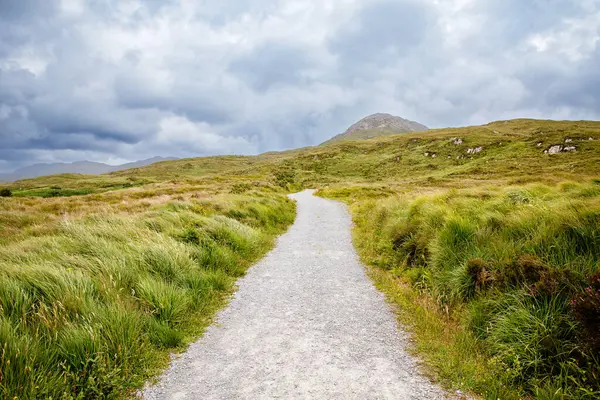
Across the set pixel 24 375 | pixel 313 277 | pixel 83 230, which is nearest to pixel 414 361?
pixel 313 277

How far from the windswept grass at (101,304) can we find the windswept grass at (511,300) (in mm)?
4328

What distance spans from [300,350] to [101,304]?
3.34m

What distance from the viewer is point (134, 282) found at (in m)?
6.00

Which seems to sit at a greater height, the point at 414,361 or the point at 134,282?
the point at 134,282

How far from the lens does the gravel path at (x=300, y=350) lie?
3943 millimetres

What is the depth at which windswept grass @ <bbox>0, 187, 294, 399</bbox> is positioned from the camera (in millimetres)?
3592

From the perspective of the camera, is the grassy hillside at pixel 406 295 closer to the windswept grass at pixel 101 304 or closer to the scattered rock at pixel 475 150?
the windswept grass at pixel 101 304

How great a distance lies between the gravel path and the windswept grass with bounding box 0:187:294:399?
543mm

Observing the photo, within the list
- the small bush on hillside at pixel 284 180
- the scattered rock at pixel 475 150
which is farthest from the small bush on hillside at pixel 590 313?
the scattered rock at pixel 475 150

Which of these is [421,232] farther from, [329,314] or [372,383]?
[372,383]

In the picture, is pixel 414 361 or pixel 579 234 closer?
pixel 414 361

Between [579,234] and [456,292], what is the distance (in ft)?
7.55

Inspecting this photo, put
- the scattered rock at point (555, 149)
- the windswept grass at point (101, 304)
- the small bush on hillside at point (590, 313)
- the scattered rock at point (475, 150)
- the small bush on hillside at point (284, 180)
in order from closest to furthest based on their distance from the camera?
1. the small bush on hillside at point (590, 313)
2. the windswept grass at point (101, 304)
3. the small bush on hillside at point (284, 180)
4. the scattered rock at point (555, 149)
5. the scattered rock at point (475, 150)

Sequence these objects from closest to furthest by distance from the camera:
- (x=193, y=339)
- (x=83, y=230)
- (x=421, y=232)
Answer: (x=193, y=339), (x=83, y=230), (x=421, y=232)
